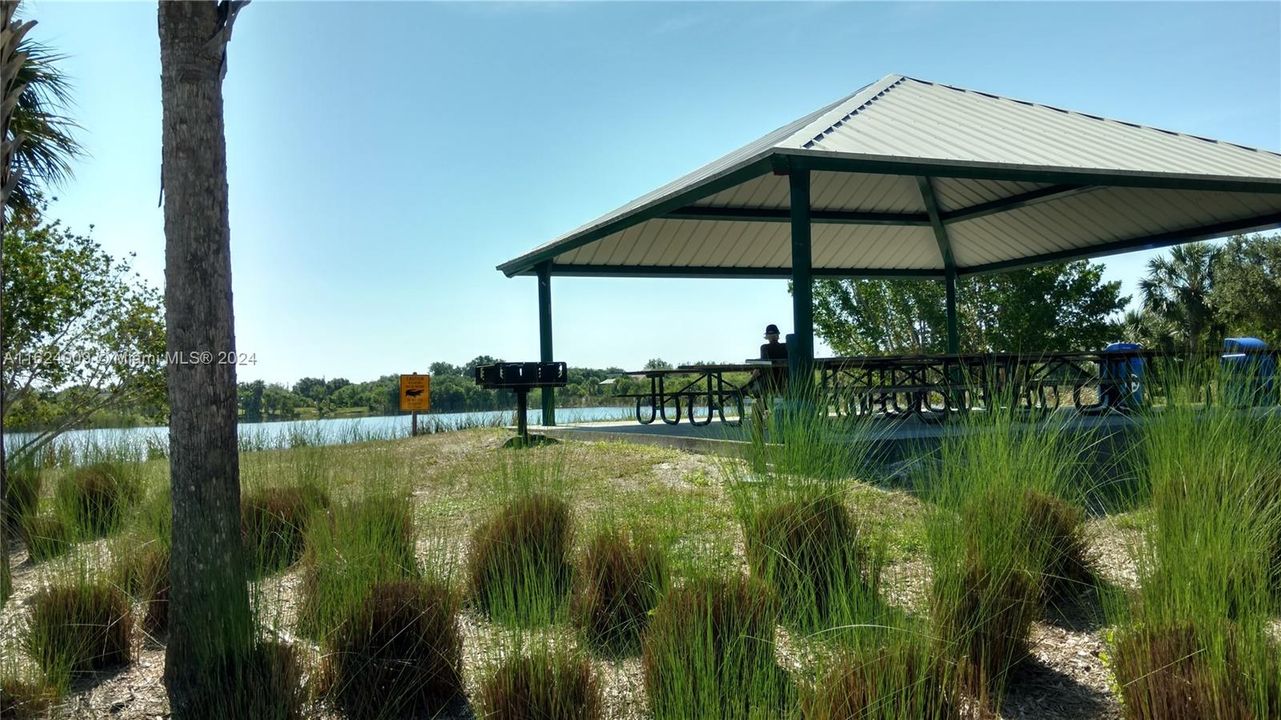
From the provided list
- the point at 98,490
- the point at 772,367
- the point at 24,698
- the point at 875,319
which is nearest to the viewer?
the point at 24,698

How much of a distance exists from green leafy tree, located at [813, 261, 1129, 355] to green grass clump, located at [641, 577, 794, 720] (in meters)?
28.2

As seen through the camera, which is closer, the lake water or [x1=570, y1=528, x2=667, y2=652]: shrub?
[x1=570, y1=528, x2=667, y2=652]: shrub

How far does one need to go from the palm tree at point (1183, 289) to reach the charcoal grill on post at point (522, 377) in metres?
26.7

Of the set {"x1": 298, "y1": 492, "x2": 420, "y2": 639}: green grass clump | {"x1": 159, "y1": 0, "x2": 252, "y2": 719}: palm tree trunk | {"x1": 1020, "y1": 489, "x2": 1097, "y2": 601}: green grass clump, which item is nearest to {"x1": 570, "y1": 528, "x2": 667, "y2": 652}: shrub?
{"x1": 298, "y1": 492, "x2": 420, "y2": 639}: green grass clump

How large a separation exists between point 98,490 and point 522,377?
4.55 m

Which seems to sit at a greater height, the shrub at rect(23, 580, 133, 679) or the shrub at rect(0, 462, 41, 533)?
the shrub at rect(0, 462, 41, 533)

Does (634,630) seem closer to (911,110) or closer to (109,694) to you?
(109,694)

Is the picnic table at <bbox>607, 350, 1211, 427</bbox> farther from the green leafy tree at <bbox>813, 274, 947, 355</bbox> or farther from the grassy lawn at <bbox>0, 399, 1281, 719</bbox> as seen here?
the green leafy tree at <bbox>813, 274, 947, 355</bbox>

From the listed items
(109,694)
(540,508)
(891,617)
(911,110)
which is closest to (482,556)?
(540,508)

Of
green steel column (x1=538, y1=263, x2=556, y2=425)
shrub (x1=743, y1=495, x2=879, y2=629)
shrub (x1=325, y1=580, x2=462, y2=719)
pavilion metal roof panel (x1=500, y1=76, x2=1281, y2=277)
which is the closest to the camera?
shrub (x1=325, y1=580, x2=462, y2=719)

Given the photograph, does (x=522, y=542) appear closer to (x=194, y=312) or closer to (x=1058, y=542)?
(x=194, y=312)

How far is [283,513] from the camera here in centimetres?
494

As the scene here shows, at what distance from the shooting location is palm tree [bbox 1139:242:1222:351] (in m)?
29.1

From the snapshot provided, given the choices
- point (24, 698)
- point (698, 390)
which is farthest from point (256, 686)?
point (698, 390)
